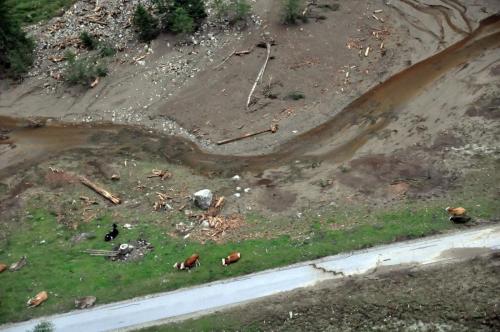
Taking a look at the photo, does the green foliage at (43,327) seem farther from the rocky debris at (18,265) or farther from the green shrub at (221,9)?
the green shrub at (221,9)

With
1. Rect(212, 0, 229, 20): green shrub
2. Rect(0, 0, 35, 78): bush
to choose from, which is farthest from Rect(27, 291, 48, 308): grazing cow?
Rect(212, 0, 229, 20): green shrub

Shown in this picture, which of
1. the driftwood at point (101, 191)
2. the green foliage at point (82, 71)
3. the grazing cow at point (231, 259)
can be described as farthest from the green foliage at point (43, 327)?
the green foliage at point (82, 71)

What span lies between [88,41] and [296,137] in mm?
20012

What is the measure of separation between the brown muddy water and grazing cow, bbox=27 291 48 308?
12.4m

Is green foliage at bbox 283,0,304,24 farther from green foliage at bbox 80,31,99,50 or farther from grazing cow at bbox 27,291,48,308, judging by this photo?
grazing cow at bbox 27,291,48,308

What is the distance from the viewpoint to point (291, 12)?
4350cm

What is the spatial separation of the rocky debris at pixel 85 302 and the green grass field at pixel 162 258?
27cm

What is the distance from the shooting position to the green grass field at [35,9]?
51094 millimetres

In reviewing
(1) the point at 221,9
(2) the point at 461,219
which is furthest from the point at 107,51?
(2) the point at 461,219

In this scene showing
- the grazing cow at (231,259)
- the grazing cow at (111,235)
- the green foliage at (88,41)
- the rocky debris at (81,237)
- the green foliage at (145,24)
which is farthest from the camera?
the green foliage at (88,41)

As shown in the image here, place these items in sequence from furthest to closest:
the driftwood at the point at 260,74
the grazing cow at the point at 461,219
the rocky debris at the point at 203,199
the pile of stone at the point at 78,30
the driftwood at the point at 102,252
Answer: the pile of stone at the point at 78,30 < the driftwood at the point at 260,74 < the rocky debris at the point at 203,199 < the driftwood at the point at 102,252 < the grazing cow at the point at 461,219

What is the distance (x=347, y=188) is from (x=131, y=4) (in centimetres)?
2705

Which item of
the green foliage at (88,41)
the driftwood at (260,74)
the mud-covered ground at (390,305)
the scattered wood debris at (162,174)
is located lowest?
the mud-covered ground at (390,305)

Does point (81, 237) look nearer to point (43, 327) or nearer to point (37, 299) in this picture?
point (37, 299)
